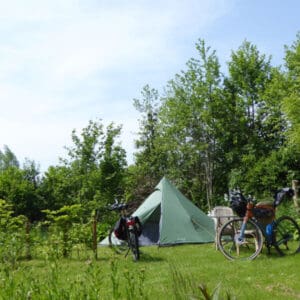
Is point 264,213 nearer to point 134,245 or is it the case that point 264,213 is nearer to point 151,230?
point 134,245

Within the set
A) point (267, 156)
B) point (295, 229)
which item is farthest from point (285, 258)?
point (267, 156)

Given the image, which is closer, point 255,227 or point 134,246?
point 255,227

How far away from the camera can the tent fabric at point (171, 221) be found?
1003cm

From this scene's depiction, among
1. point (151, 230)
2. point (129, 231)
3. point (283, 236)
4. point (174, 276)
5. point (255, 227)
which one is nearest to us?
point (174, 276)

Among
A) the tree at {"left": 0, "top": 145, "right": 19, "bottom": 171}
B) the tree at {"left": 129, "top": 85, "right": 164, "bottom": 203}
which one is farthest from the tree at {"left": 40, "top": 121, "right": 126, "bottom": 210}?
the tree at {"left": 0, "top": 145, "right": 19, "bottom": 171}

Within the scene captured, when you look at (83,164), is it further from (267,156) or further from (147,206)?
(267,156)

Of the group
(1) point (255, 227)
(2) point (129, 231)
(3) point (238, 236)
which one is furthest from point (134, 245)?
(1) point (255, 227)

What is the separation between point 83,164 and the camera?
56.6ft

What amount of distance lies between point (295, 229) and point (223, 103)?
1304cm

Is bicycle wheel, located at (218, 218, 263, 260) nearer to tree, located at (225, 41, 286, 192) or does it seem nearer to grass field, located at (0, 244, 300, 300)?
grass field, located at (0, 244, 300, 300)

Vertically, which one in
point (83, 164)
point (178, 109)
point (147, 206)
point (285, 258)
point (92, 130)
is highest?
point (178, 109)

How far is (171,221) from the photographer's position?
1027 cm

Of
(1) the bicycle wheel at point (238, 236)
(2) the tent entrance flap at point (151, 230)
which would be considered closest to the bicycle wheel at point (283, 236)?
(1) the bicycle wheel at point (238, 236)

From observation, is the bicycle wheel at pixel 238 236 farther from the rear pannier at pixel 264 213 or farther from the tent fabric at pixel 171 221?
the tent fabric at pixel 171 221
